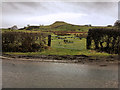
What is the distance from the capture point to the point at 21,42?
10.7 meters

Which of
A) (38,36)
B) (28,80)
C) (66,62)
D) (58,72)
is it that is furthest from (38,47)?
(28,80)

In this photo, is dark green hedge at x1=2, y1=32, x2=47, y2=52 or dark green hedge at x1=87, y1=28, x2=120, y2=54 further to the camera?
dark green hedge at x1=2, y1=32, x2=47, y2=52

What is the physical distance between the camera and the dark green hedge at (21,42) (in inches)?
420

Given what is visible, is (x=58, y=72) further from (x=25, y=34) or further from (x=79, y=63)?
(x=25, y=34)

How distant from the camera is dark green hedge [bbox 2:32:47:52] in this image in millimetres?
10656

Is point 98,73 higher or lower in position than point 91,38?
lower

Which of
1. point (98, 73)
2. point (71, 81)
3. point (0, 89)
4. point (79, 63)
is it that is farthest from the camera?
point (79, 63)

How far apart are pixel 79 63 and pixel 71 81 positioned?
290 cm

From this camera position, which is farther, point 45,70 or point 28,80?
point 45,70

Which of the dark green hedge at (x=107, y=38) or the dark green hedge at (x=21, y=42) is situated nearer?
the dark green hedge at (x=107, y=38)

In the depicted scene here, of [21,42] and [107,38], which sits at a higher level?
[107,38]

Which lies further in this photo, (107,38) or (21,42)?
(21,42)

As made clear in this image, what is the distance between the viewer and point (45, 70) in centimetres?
656

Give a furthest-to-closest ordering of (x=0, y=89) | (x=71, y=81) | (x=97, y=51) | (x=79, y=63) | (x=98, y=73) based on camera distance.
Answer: (x=97, y=51), (x=79, y=63), (x=98, y=73), (x=71, y=81), (x=0, y=89)
